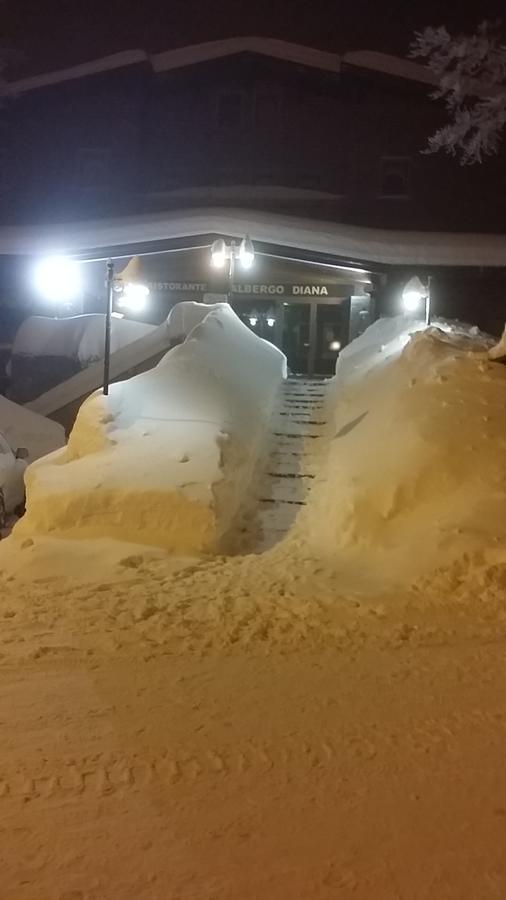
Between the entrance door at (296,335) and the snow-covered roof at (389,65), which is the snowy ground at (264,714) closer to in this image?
the entrance door at (296,335)

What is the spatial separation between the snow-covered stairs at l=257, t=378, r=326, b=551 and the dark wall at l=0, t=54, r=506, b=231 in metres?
7.74

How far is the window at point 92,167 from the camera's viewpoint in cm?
2209

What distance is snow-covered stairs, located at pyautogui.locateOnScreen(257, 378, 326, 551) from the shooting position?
33.8ft

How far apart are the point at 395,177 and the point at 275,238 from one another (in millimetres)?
5682

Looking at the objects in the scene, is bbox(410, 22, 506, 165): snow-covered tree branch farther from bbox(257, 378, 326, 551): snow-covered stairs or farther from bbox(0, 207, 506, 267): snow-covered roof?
bbox(257, 378, 326, 551): snow-covered stairs

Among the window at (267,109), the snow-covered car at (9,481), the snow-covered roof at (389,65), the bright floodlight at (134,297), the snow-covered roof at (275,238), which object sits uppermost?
the snow-covered roof at (389,65)

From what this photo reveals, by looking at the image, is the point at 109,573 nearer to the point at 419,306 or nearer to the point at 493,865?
the point at 493,865

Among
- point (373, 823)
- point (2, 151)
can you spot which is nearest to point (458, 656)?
point (373, 823)

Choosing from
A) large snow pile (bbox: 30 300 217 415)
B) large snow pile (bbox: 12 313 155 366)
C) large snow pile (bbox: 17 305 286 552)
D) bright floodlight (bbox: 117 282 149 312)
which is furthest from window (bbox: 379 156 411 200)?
large snow pile (bbox: 17 305 286 552)

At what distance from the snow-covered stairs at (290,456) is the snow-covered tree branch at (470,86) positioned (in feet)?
26.9

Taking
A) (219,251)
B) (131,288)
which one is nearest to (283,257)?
(219,251)

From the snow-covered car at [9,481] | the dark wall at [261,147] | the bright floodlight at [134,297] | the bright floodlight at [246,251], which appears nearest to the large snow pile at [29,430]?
the snow-covered car at [9,481]

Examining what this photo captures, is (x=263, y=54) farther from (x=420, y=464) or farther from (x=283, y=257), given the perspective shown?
(x=420, y=464)

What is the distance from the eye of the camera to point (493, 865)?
3.15m
